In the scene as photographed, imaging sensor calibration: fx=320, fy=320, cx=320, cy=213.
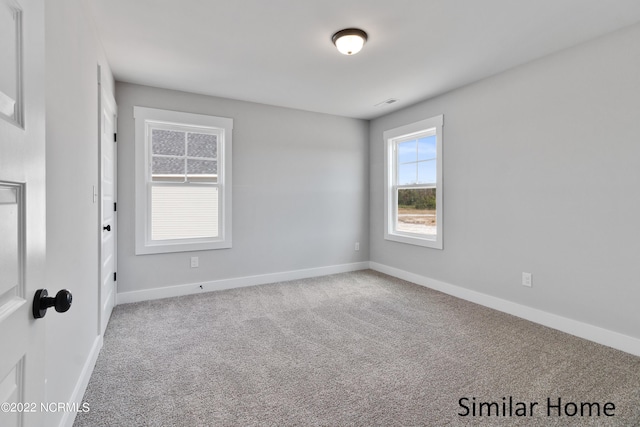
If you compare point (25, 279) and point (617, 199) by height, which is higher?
point (617, 199)

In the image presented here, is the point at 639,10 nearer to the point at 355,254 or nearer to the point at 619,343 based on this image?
the point at 619,343

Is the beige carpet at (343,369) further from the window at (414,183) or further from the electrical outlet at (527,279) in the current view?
the window at (414,183)

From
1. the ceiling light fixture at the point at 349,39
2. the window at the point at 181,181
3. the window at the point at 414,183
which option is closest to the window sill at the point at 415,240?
the window at the point at 414,183

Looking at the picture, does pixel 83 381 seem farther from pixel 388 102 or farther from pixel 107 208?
pixel 388 102

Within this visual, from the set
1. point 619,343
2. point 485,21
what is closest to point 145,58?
point 485,21

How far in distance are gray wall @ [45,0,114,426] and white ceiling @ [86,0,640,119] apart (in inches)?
21.7

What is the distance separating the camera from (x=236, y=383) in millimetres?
2064

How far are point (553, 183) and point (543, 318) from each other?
1.27m

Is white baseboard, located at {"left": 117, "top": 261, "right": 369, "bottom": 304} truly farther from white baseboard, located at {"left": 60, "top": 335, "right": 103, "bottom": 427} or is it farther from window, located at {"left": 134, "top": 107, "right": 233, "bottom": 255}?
white baseboard, located at {"left": 60, "top": 335, "right": 103, "bottom": 427}

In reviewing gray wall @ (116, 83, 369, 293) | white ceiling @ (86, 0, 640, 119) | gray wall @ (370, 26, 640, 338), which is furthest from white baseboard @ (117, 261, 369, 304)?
white ceiling @ (86, 0, 640, 119)

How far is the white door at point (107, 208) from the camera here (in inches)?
104

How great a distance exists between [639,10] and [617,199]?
1347mm

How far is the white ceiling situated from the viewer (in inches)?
88.4

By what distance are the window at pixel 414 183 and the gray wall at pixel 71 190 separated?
3582 mm
